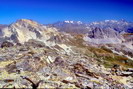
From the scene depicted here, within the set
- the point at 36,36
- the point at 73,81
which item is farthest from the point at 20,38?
the point at 73,81

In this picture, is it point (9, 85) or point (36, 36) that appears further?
point (36, 36)

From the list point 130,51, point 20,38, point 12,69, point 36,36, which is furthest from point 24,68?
point 130,51

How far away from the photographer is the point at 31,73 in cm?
4075

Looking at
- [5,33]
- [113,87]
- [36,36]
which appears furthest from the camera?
[5,33]

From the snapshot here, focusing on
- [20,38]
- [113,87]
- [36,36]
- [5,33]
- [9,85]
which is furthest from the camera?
[5,33]

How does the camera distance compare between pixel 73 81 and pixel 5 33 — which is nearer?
pixel 73 81

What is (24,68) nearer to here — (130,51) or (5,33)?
(130,51)

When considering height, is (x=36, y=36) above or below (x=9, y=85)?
above

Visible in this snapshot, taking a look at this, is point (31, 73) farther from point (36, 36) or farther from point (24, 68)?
point (36, 36)

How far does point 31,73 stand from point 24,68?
315 centimetres

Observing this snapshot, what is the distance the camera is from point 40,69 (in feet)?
143

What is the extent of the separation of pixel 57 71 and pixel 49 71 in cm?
155

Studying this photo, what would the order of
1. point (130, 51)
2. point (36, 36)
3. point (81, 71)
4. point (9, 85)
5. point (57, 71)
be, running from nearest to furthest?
point (9, 85)
point (57, 71)
point (81, 71)
point (36, 36)
point (130, 51)

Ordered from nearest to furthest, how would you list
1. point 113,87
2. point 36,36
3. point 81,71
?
point 113,87 → point 81,71 → point 36,36
